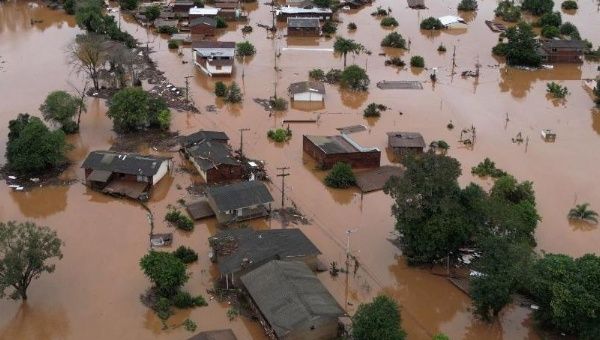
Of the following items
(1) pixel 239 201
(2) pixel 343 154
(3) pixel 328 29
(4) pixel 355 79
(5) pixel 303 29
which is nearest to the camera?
(1) pixel 239 201

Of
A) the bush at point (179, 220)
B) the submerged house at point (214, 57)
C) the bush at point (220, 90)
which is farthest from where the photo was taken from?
the submerged house at point (214, 57)

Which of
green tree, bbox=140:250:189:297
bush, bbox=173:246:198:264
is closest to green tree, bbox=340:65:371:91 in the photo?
bush, bbox=173:246:198:264

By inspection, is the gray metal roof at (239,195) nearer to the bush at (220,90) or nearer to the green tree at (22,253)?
the green tree at (22,253)

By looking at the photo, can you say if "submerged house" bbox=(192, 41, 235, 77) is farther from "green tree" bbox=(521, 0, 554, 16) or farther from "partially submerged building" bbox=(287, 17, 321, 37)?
"green tree" bbox=(521, 0, 554, 16)

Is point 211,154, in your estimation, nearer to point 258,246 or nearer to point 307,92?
point 258,246

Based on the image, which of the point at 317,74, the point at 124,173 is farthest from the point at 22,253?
the point at 317,74

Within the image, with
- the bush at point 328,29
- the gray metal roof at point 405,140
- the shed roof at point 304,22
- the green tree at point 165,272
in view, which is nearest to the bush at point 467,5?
the bush at point 328,29

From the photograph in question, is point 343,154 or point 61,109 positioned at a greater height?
point 61,109
